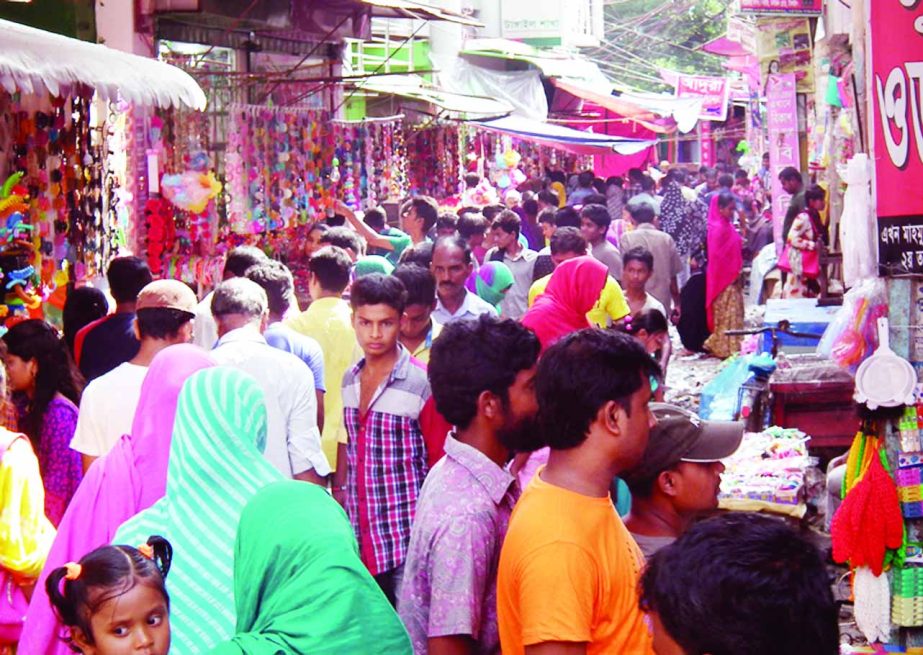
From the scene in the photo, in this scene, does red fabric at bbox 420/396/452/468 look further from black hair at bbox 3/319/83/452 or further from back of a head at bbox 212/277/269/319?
black hair at bbox 3/319/83/452

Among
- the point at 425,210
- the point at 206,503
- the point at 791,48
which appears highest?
the point at 791,48

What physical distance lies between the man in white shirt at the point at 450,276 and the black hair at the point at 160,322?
197 centimetres

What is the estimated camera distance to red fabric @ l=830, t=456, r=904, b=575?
5.41 meters

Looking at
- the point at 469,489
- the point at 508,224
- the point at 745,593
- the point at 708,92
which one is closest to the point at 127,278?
the point at 469,489

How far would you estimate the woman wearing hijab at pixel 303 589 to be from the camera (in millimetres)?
2758

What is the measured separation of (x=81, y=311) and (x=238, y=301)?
153 cm

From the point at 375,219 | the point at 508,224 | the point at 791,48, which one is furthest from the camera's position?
the point at 791,48

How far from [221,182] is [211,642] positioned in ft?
24.9

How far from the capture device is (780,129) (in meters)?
16.0

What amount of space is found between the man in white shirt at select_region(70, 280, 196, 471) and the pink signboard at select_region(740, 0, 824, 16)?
895 cm

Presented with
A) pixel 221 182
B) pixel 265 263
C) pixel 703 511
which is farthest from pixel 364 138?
pixel 703 511

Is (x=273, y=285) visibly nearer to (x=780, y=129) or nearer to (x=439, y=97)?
(x=439, y=97)

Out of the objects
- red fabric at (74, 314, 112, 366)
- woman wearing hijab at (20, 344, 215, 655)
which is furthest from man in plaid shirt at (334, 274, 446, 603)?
red fabric at (74, 314, 112, 366)

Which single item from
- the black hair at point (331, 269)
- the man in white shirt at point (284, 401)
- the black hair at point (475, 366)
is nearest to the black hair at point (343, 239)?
the black hair at point (331, 269)
